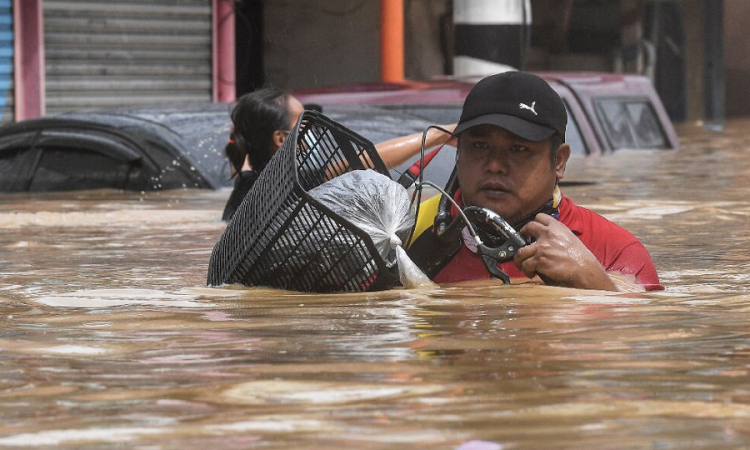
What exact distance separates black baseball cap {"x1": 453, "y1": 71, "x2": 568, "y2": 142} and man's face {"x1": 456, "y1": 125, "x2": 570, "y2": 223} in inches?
2.0

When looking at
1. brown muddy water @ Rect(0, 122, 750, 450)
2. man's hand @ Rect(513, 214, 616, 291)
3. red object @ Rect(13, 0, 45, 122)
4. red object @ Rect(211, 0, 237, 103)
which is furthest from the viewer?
red object @ Rect(211, 0, 237, 103)

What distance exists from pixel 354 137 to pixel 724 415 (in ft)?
7.74

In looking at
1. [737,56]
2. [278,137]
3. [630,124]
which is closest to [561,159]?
[278,137]

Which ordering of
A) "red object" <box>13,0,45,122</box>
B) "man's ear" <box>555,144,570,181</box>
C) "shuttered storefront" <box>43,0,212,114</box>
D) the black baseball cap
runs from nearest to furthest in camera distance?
1. the black baseball cap
2. "man's ear" <box>555,144,570,181</box>
3. "red object" <box>13,0,45,122</box>
4. "shuttered storefront" <box>43,0,212,114</box>

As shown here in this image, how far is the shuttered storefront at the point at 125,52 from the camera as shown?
15.8 m

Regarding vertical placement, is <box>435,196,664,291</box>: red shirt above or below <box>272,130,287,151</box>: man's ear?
below

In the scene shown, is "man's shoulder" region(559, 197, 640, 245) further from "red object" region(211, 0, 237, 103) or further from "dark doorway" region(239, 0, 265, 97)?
"dark doorway" region(239, 0, 265, 97)

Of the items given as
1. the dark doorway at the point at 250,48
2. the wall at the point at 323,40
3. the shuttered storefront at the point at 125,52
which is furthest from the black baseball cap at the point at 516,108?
the wall at the point at 323,40

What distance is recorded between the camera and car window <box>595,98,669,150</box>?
47.2 feet

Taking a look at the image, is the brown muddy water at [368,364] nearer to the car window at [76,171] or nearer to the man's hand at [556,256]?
the man's hand at [556,256]

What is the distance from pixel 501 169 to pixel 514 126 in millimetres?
138

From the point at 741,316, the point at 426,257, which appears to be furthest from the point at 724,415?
the point at 426,257

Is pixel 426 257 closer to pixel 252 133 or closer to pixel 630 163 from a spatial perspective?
pixel 252 133

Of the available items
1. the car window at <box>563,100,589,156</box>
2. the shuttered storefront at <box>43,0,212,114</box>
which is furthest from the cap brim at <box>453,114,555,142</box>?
the shuttered storefront at <box>43,0,212,114</box>
